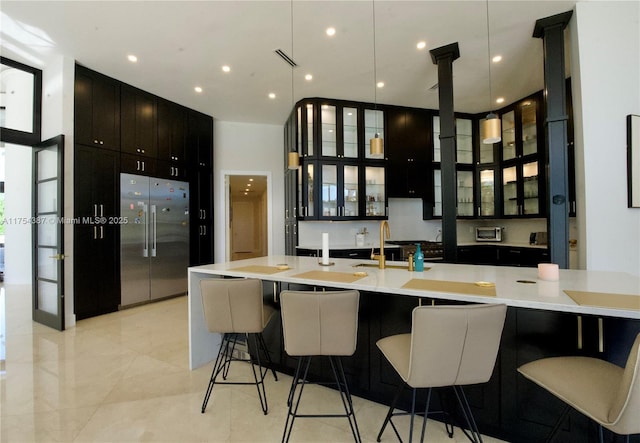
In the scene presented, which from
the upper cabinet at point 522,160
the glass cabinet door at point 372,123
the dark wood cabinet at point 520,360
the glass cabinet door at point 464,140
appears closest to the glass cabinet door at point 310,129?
the glass cabinet door at point 372,123

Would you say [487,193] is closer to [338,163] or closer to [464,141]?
[464,141]

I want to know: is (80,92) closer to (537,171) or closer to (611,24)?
(611,24)

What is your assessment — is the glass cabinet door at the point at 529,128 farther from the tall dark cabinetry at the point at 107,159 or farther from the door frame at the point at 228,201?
the tall dark cabinetry at the point at 107,159

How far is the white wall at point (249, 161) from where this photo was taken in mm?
5883

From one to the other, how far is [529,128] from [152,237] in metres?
6.24

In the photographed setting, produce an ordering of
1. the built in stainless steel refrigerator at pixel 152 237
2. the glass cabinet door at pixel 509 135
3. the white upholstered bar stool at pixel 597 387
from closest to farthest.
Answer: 1. the white upholstered bar stool at pixel 597 387
2. the built in stainless steel refrigerator at pixel 152 237
3. the glass cabinet door at pixel 509 135

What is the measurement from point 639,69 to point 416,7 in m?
2.13

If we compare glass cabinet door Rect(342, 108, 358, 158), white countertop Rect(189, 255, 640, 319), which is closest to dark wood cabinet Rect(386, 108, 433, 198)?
glass cabinet door Rect(342, 108, 358, 158)

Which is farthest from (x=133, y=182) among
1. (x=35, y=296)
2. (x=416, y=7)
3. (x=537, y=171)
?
(x=537, y=171)

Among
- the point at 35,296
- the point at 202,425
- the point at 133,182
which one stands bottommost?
the point at 202,425

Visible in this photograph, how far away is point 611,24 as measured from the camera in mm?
2764

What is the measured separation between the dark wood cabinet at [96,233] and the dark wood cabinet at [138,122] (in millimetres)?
324

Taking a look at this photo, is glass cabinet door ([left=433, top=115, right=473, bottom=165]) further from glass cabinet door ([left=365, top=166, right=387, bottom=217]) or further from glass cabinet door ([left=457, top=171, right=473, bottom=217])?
glass cabinet door ([left=365, top=166, right=387, bottom=217])

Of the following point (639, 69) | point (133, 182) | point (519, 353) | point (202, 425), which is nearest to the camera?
point (519, 353)
